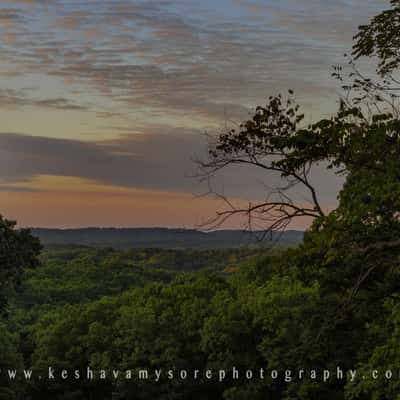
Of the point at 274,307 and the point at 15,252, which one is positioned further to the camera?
the point at 274,307

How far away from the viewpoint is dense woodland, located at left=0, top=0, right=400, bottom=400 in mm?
14000

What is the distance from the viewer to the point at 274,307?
39625mm

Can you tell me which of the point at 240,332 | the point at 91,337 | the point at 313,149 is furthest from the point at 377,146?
the point at 91,337

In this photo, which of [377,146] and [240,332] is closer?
[377,146]

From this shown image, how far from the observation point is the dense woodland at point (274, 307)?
1400cm

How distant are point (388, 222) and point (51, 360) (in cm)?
3911

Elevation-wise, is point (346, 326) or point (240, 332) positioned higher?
point (346, 326)

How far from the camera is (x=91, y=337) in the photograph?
49.7 metres

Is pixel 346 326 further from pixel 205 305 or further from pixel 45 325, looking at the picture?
pixel 45 325

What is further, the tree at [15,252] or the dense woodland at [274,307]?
the tree at [15,252]

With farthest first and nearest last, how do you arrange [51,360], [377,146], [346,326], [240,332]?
[51,360] → [240,332] → [346,326] → [377,146]

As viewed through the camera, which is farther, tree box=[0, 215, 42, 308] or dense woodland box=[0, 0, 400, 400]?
tree box=[0, 215, 42, 308]

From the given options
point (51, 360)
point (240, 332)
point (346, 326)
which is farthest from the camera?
point (51, 360)

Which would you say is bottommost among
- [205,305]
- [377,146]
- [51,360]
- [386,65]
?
[51,360]
